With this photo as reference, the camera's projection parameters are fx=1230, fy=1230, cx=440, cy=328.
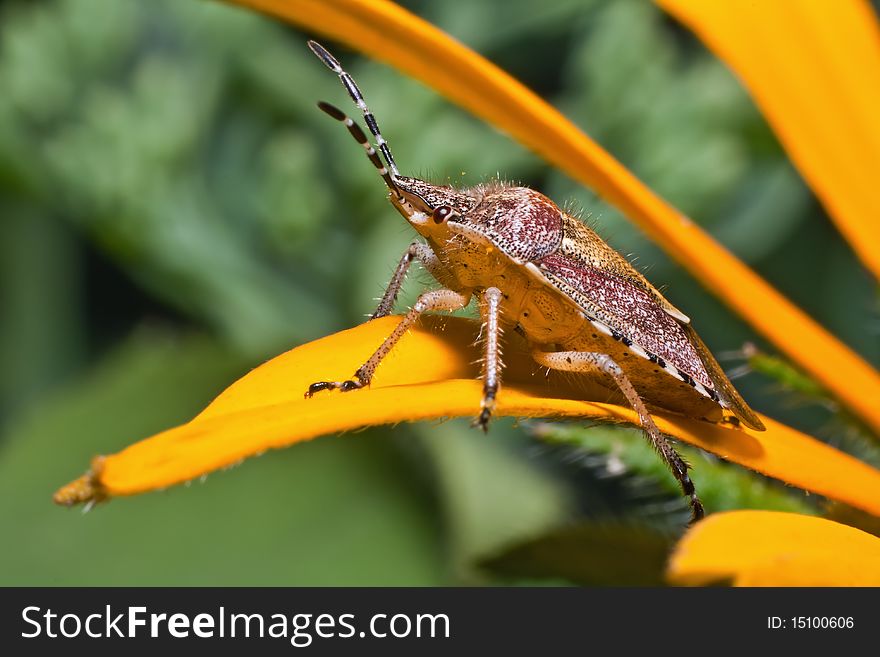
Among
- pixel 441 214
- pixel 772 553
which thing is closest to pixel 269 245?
pixel 441 214

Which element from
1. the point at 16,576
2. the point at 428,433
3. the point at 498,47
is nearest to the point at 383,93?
the point at 498,47

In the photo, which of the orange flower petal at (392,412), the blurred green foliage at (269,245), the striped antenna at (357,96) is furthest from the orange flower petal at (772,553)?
the blurred green foliage at (269,245)

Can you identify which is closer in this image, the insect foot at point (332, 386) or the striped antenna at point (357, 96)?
the insect foot at point (332, 386)

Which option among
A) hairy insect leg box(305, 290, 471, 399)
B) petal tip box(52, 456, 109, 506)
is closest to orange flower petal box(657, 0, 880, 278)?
hairy insect leg box(305, 290, 471, 399)

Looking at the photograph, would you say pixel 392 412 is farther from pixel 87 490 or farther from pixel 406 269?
pixel 406 269

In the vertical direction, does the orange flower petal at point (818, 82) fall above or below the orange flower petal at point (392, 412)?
above

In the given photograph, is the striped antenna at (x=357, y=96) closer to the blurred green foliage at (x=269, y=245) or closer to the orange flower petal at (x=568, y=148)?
the orange flower petal at (x=568, y=148)

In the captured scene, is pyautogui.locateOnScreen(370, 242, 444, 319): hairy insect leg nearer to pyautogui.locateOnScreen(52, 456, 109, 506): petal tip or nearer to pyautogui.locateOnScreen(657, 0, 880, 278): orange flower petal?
pyautogui.locateOnScreen(657, 0, 880, 278): orange flower petal
